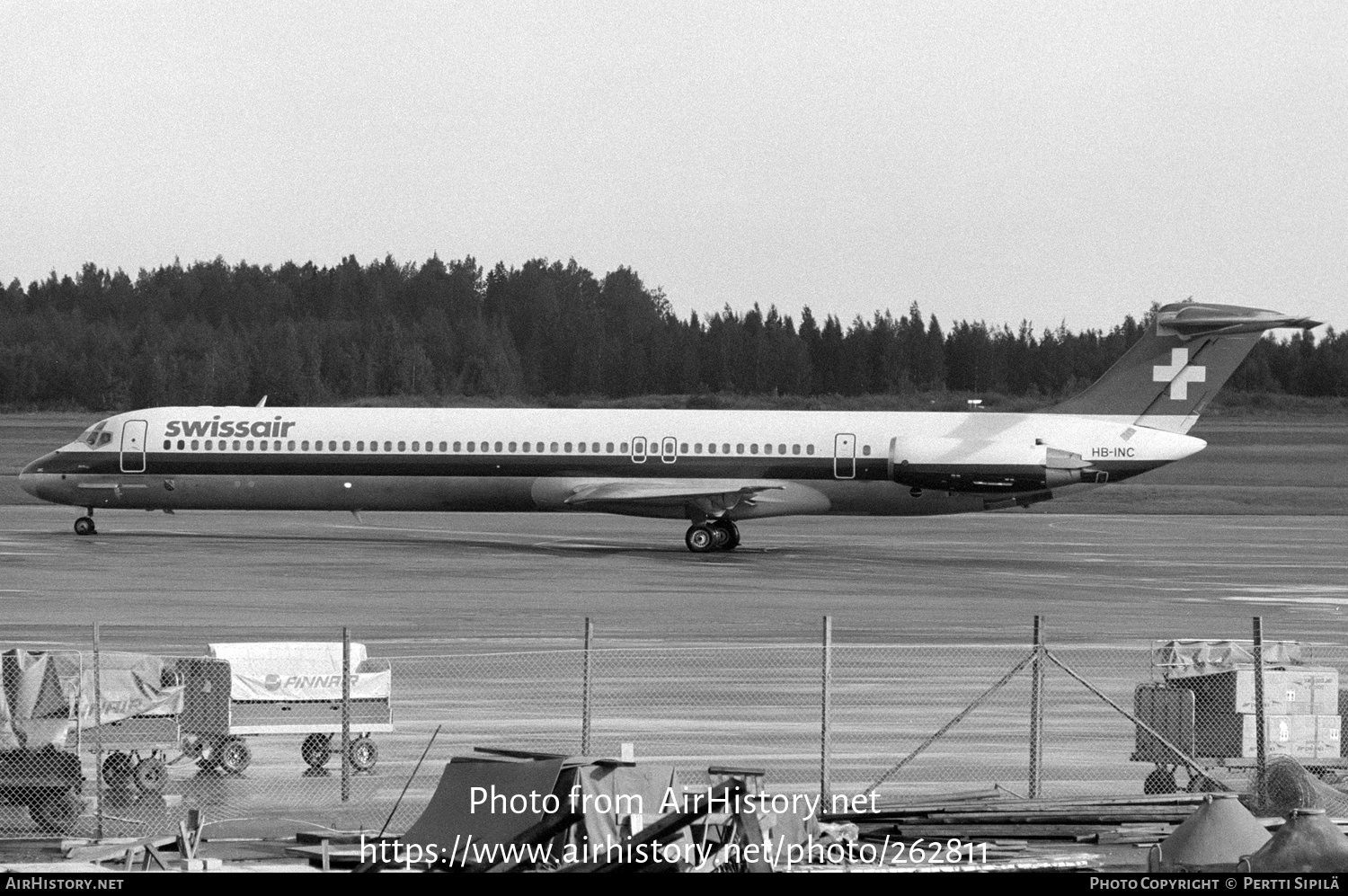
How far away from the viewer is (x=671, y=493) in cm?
3981

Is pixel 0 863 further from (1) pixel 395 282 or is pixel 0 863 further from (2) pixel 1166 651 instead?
(1) pixel 395 282

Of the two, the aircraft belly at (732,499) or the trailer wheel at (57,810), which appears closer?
the trailer wheel at (57,810)

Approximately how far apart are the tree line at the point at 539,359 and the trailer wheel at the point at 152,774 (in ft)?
307

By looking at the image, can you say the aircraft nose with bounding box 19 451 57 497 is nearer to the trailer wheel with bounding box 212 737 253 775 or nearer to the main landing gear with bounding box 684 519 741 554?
the main landing gear with bounding box 684 519 741 554

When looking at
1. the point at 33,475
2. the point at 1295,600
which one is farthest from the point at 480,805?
the point at 33,475

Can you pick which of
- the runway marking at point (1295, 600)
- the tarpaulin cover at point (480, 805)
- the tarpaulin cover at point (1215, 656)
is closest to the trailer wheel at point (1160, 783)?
the tarpaulin cover at point (1215, 656)

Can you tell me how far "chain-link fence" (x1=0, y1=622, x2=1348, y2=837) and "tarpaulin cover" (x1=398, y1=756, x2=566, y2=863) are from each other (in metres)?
1.49

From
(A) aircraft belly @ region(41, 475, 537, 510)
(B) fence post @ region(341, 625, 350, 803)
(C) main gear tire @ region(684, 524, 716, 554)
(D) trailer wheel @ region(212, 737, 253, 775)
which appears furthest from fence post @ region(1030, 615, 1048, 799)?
(A) aircraft belly @ region(41, 475, 537, 510)

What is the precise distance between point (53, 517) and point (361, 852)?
134 feet

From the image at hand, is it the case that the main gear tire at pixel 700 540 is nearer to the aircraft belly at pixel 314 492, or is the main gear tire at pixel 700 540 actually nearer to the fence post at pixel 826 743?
the aircraft belly at pixel 314 492

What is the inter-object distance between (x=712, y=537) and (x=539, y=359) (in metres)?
89.2

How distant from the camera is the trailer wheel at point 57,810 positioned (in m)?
13.3

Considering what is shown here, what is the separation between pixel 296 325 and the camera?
128 m

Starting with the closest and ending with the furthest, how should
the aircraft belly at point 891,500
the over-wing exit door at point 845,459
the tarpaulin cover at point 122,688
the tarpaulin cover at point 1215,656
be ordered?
the tarpaulin cover at point 122,688
the tarpaulin cover at point 1215,656
the aircraft belly at point 891,500
the over-wing exit door at point 845,459
